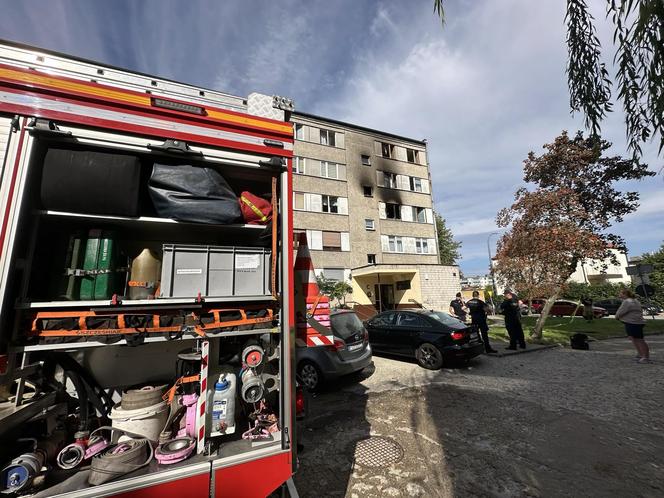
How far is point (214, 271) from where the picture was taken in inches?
106

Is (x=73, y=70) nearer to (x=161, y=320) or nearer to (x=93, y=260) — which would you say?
(x=93, y=260)

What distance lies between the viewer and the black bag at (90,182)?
2.28m

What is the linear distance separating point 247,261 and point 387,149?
24.8m

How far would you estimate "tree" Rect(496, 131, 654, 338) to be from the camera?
10188 mm

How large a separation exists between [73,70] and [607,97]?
5676 mm

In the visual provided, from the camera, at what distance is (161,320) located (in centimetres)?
236

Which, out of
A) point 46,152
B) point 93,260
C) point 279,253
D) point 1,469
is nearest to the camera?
point 1,469

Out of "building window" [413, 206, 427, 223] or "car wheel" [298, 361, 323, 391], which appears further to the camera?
"building window" [413, 206, 427, 223]

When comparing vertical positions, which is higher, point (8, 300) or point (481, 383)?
point (8, 300)

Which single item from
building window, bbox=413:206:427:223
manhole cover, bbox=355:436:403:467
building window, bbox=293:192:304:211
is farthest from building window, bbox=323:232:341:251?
manhole cover, bbox=355:436:403:467

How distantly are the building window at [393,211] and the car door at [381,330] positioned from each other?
51.6 ft

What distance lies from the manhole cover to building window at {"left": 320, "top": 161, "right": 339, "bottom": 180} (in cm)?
1941

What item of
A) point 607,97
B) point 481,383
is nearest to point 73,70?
point 607,97

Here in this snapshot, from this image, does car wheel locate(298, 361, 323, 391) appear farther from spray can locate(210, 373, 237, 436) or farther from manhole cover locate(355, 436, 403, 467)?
spray can locate(210, 373, 237, 436)
